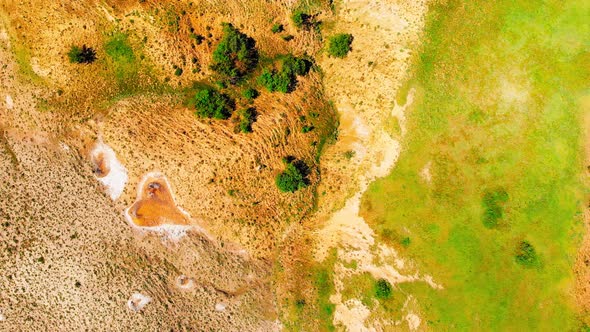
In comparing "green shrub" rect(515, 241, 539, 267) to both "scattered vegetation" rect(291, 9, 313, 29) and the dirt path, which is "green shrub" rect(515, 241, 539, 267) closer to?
the dirt path

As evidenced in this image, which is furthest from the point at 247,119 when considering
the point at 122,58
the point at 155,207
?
the point at 122,58

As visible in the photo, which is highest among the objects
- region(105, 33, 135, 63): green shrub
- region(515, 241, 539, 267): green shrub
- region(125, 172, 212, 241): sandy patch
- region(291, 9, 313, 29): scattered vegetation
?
region(291, 9, 313, 29): scattered vegetation

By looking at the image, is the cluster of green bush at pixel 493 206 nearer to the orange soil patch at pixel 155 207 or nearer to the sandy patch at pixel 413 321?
the sandy patch at pixel 413 321

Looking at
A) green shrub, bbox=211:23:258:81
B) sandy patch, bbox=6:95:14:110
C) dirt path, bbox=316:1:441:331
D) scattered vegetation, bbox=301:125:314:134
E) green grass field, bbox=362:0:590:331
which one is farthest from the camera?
sandy patch, bbox=6:95:14:110

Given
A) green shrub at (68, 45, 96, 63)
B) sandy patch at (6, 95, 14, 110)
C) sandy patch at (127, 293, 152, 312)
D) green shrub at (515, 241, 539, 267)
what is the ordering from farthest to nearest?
sandy patch at (6, 95, 14, 110) < sandy patch at (127, 293, 152, 312) < green shrub at (68, 45, 96, 63) < green shrub at (515, 241, 539, 267)

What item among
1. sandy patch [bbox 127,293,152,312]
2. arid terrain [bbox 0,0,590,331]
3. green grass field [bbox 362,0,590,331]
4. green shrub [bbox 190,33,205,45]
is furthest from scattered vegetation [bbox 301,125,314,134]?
sandy patch [bbox 127,293,152,312]

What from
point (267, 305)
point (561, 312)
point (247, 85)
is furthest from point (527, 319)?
point (247, 85)
